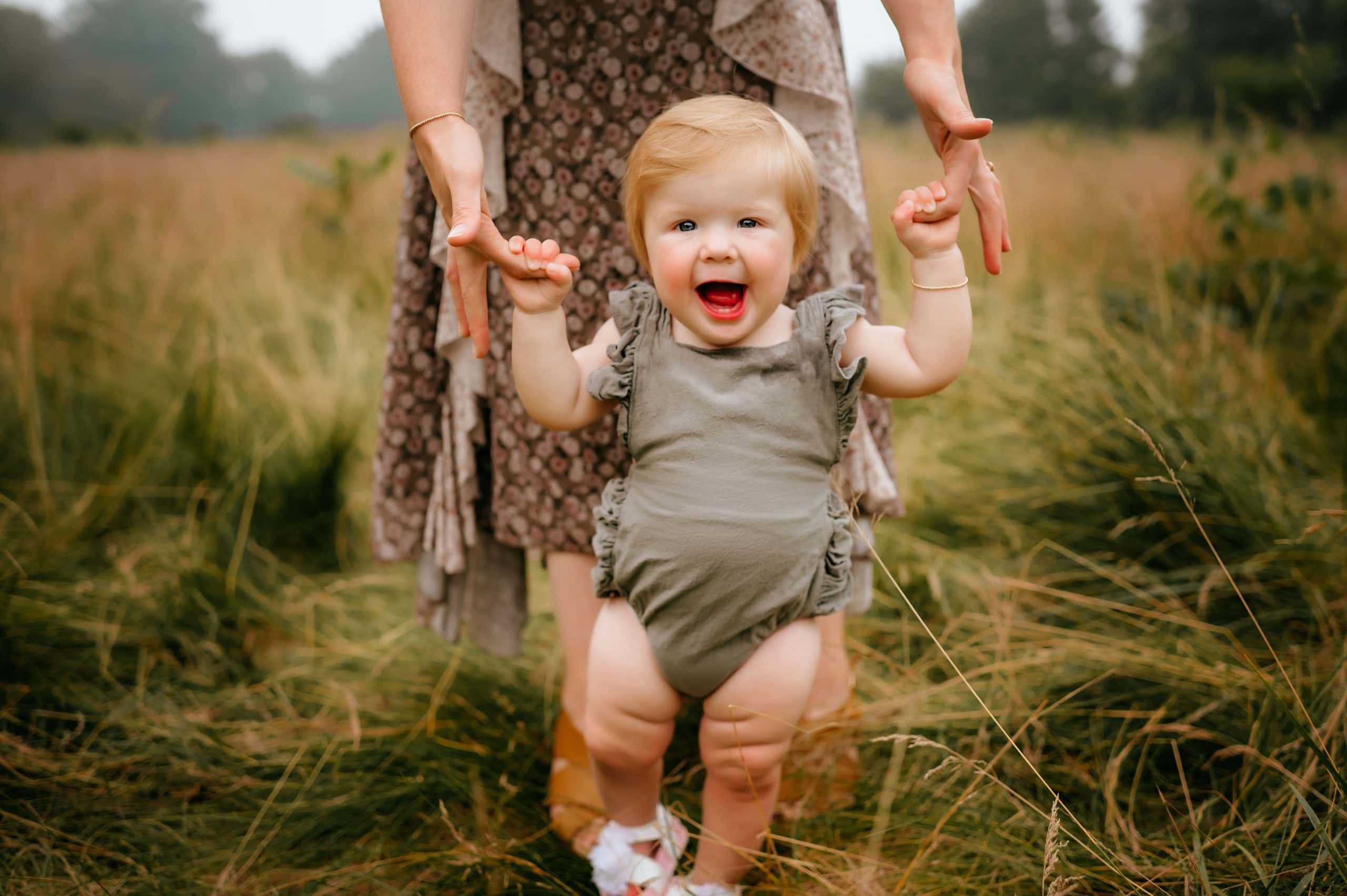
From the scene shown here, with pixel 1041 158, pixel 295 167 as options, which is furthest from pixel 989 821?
pixel 1041 158

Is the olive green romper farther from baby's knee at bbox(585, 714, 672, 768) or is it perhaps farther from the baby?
baby's knee at bbox(585, 714, 672, 768)

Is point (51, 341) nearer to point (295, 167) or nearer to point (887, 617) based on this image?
point (295, 167)

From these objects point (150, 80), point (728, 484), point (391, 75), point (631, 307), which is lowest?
point (728, 484)

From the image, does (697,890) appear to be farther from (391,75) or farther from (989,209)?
(391,75)

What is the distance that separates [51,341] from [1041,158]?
552cm

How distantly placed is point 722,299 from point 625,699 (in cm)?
57

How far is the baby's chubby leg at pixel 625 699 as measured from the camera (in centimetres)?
125

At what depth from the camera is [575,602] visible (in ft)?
5.34

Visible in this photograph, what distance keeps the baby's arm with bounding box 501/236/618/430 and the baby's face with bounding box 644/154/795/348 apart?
14cm

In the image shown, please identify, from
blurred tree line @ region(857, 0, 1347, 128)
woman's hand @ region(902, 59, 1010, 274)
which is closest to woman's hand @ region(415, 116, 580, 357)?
woman's hand @ region(902, 59, 1010, 274)

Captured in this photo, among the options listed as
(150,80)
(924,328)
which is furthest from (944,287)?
(150,80)

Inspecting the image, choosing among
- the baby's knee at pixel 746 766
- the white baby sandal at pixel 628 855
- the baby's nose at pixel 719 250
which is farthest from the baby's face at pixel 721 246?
the white baby sandal at pixel 628 855

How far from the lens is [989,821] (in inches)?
56.2

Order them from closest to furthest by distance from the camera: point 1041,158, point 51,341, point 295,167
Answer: point 51,341, point 295,167, point 1041,158
